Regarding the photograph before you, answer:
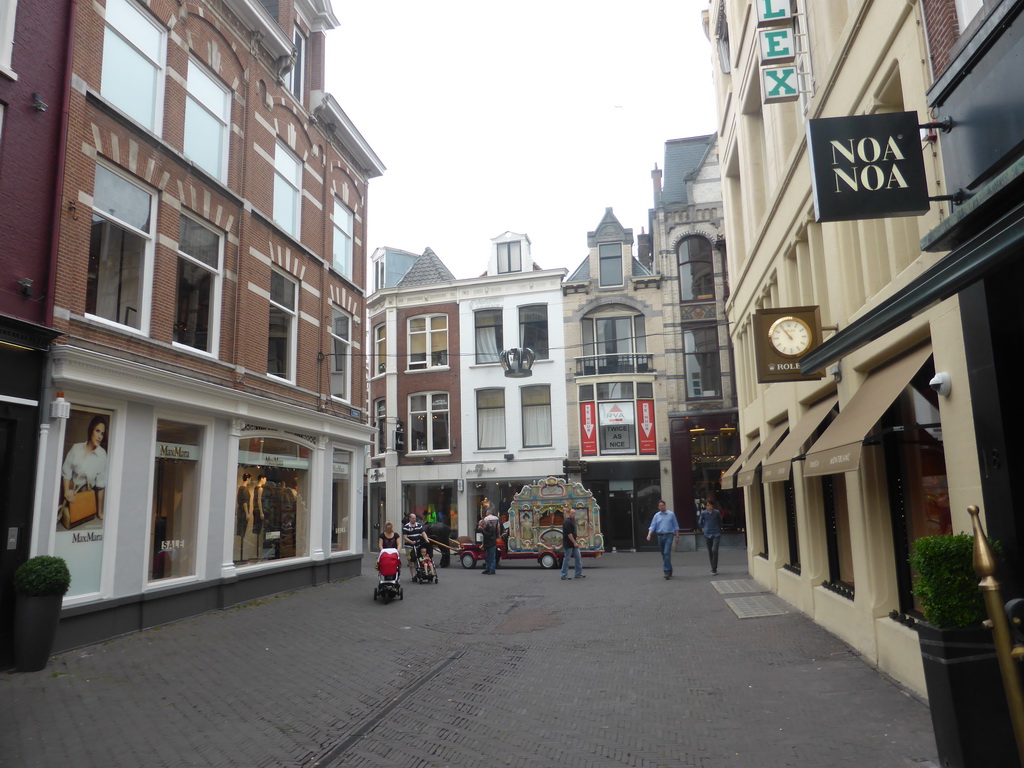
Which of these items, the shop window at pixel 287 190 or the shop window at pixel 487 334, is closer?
the shop window at pixel 287 190

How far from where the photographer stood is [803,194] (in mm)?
10812

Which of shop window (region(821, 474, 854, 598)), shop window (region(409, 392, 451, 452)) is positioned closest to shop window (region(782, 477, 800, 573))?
shop window (region(821, 474, 854, 598))

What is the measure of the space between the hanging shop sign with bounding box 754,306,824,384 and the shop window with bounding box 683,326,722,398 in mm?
20923

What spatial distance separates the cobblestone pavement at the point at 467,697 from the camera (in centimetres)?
586

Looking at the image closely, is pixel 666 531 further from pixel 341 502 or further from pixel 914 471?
pixel 914 471

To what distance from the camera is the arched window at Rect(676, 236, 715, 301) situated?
31.3 meters

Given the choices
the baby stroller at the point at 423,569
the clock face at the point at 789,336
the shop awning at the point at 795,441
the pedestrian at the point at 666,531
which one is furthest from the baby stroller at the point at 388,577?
the clock face at the point at 789,336

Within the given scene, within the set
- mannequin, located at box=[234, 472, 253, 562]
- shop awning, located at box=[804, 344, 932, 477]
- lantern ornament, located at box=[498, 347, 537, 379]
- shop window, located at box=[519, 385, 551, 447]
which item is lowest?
mannequin, located at box=[234, 472, 253, 562]

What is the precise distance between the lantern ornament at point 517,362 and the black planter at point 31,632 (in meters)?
20.1

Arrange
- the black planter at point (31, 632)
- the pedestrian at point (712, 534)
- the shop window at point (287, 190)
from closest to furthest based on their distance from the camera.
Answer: the black planter at point (31, 632), the shop window at point (287, 190), the pedestrian at point (712, 534)

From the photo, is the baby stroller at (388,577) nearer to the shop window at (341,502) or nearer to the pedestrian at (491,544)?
the shop window at (341,502)

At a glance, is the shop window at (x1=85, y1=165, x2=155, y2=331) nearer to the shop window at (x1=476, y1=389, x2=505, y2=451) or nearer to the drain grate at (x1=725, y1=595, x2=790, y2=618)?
the drain grate at (x1=725, y1=595, x2=790, y2=618)

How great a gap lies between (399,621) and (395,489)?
21373 millimetres

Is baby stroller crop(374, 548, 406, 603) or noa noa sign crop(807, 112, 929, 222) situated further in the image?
baby stroller crop(374, 548, 406, 603)
